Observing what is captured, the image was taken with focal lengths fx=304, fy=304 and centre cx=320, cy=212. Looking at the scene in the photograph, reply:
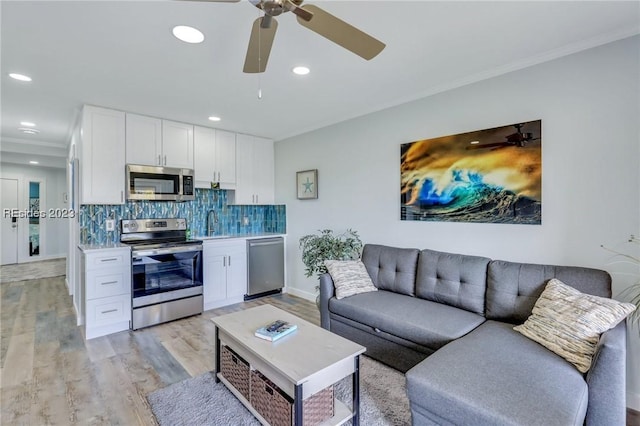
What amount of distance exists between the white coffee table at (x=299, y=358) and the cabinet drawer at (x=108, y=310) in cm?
178

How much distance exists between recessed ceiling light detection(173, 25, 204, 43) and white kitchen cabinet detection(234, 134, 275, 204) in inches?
101

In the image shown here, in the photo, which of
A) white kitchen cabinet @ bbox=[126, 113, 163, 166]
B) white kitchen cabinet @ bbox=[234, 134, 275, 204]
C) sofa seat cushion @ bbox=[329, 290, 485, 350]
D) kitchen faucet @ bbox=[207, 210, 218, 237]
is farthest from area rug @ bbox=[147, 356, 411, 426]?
white kitchen cabinet @ bbox=[234, 134, 275, 204]

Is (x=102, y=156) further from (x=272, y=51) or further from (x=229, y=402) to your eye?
(x=229, y=402)

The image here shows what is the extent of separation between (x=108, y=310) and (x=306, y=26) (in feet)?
11.3

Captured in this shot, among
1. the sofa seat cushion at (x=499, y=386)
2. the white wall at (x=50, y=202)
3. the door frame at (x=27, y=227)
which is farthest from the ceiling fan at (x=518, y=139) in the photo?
the door frame at (x=27, y=227)

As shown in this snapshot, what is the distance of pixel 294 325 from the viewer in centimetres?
210

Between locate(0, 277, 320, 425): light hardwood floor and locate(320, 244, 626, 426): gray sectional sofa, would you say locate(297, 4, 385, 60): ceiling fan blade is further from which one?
locate(0, 277, 320, 425): light hardwood floor

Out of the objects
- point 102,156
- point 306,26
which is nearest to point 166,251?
point 102,156

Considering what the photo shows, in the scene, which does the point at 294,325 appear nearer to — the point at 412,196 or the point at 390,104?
the point at 412,196

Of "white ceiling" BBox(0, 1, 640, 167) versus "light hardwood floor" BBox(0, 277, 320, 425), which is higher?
"white ceiling" BBox(0, 1, 640, 167)

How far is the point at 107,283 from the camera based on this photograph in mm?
3242

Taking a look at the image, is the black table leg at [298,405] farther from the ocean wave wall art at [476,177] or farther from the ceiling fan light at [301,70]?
the ceiling fan light at [301,70]

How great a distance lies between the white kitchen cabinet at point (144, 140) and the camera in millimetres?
3562

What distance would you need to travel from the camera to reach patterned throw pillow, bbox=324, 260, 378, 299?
2.88 metres
